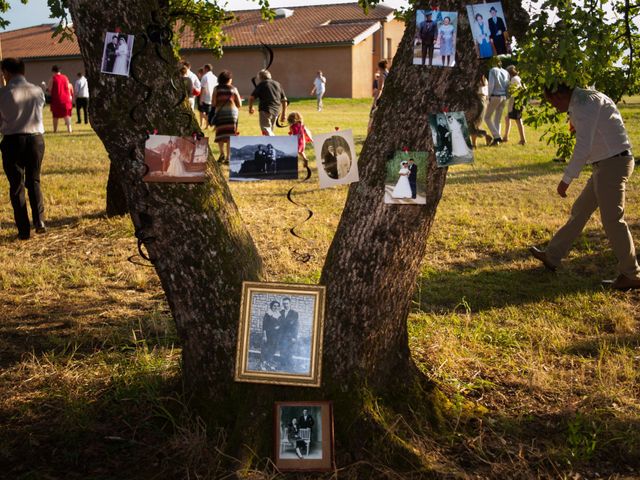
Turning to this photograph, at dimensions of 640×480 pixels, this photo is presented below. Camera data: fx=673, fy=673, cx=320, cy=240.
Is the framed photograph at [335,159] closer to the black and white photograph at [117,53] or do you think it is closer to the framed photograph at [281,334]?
the framed photograph at [281,334]

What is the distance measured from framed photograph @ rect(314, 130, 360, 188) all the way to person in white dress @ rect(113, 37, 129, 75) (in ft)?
3.20

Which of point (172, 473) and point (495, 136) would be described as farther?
point (495, 136)

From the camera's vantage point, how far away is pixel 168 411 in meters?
3.67

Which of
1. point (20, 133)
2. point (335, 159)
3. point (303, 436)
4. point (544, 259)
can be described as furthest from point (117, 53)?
point (20, 133)

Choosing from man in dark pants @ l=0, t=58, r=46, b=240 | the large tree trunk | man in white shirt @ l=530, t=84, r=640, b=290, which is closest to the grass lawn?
the large tree trunk

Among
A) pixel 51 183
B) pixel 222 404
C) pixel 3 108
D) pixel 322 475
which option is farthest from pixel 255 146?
pixel 51 183

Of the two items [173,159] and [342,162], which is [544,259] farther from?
[173,159]

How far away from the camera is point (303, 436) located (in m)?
3.30

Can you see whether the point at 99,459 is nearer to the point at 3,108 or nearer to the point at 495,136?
the point at 3,108

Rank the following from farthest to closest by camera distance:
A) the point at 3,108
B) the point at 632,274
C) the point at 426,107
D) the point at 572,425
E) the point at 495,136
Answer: the point at 495,136
the point at 3,108
the point at 632,274
the point at 572,425
the point at 426,107

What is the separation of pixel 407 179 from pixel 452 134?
30cm

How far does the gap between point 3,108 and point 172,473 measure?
5784mm

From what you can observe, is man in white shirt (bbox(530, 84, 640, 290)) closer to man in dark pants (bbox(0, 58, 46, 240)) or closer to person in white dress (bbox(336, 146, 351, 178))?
person in white dress (bbox(336, 146, 351, 178))

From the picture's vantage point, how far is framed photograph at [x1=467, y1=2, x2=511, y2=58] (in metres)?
3.02
